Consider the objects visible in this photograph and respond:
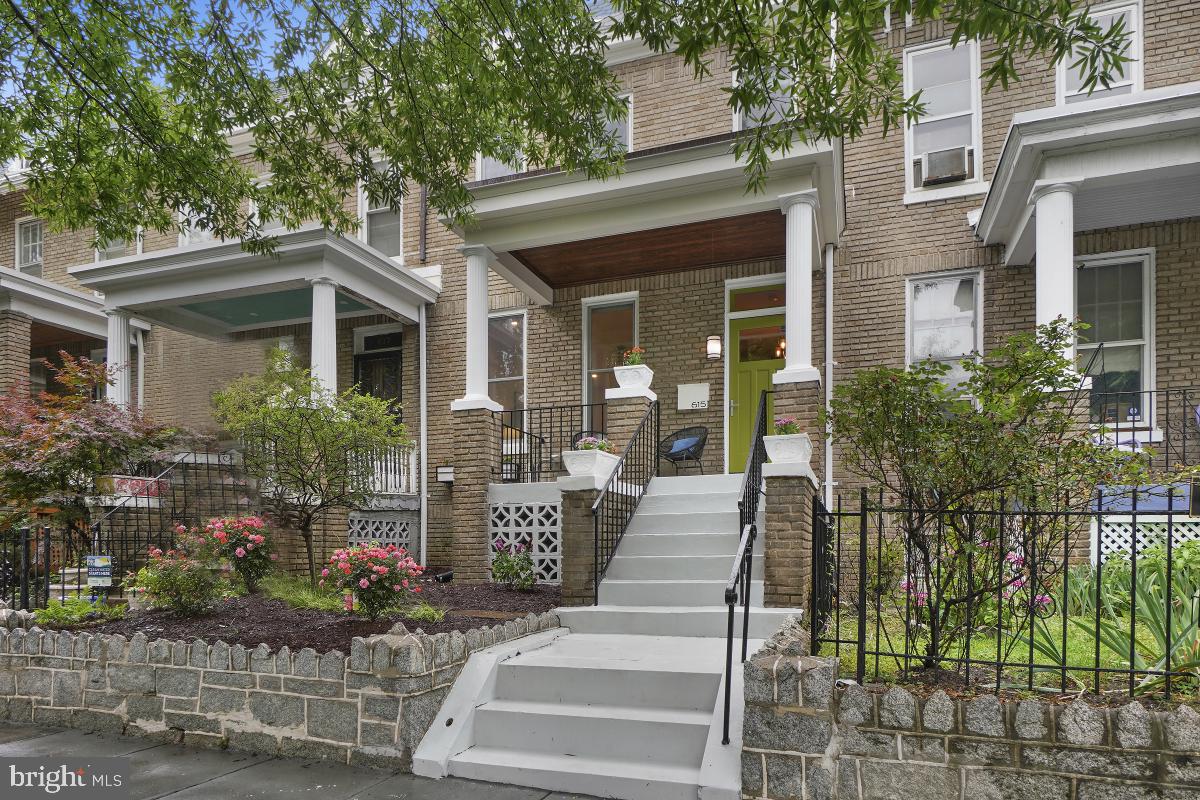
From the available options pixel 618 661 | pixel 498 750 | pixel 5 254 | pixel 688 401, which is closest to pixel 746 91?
pixel 618 661

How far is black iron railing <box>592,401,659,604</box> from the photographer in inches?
289

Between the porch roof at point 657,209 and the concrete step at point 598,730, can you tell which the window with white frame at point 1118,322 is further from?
the concrete step at point 598,730

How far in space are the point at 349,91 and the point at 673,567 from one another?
5.23 m

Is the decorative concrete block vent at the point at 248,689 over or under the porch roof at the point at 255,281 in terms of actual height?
under

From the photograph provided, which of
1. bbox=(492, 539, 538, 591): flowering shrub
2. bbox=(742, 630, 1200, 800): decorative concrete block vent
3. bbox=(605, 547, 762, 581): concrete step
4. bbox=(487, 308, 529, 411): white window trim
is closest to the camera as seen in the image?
bbox=(742, 630, 1200, 800): decorative concrete block vent

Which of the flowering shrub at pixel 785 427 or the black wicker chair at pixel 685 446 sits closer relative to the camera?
the flowering shrub at pixel 785 427

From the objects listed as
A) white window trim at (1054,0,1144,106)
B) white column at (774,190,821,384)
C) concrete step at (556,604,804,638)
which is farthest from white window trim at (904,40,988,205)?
concrete step at (556,604,804,638)

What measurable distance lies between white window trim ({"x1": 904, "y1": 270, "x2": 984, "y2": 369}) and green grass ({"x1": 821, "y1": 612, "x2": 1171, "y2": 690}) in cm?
481

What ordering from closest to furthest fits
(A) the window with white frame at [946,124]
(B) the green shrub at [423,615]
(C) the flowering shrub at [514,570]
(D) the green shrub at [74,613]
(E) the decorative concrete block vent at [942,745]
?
1. (E) the decorative concrete block vent at [942,745]
2. (B) the green shrub at [423,615]
3. (D) the green shrub at [74,613]
4. (C) the flowering shrub at [514,570]
5. (A) the window with white frame at [946,124]

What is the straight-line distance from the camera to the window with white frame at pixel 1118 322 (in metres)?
9.30

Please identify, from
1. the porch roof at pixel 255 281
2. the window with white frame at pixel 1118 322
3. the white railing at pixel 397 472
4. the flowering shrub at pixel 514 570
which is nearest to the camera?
the flowering shrub at pixel 514 570

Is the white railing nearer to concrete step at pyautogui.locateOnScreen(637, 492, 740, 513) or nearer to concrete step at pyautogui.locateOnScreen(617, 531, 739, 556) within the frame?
concrete step at pyautogui.locateOnScreen(637, 492, 740, 513)

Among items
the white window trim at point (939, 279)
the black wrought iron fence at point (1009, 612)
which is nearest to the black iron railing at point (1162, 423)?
the white window trim at point (939, 279)

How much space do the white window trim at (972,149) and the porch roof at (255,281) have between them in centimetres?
721
